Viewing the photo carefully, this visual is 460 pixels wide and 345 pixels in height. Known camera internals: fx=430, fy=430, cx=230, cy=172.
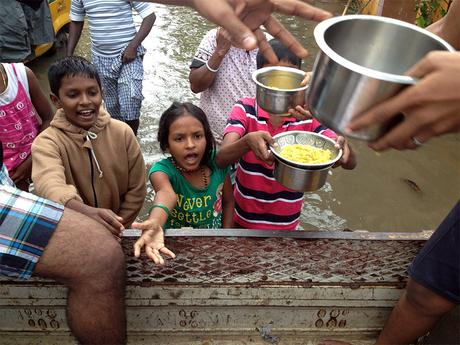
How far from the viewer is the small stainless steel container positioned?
7.10 feet

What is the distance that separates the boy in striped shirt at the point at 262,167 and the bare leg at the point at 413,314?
0.74 meters

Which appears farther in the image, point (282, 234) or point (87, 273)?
point (282, 234)

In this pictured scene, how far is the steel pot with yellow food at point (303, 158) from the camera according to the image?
2.00m

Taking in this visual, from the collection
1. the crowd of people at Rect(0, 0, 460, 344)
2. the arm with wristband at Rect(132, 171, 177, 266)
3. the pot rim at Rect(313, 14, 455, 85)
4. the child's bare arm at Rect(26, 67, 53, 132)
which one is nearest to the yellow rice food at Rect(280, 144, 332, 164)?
the crowd of people at Rect(0, 0, 460, 344)

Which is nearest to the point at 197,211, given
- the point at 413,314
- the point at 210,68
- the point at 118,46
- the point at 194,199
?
the point at 194,199

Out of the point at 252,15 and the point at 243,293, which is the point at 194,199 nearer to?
the point at 243,293

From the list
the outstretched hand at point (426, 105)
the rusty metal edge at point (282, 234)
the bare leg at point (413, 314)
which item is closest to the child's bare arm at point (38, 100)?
the rusty metal edge at point (282, 234)

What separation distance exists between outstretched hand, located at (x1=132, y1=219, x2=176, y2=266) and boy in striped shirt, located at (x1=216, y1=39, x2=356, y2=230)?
0.61 m

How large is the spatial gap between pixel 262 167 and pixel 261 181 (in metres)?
0.08

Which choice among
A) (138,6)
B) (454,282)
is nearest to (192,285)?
(454,282)

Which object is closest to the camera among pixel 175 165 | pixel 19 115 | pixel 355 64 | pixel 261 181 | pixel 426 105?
pixel 426 105

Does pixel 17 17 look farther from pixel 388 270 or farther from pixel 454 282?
pixel 454 282

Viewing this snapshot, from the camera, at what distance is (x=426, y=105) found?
3.62ft

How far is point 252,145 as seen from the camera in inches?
85.2
